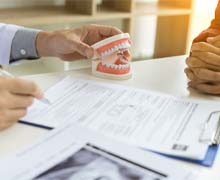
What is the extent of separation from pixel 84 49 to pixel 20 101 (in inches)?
12.2

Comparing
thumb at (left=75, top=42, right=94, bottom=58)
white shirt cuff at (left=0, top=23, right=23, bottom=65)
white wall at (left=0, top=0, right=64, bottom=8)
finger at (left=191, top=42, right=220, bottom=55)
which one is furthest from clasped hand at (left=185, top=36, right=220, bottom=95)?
white wall at (left=0, top=0, right=64, bottom=8)

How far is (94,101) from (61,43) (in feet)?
0.87

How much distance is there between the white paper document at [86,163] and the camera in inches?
21.1

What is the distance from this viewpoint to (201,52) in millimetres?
938

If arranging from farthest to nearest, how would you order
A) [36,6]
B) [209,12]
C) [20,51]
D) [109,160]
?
[209,12] < [36,6] < [20,51] < [109,160]

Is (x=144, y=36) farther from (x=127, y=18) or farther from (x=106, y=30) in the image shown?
(x=106, y=30)

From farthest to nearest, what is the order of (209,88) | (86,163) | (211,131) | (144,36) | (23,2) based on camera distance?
1. (144,36)
2. (23,2)
3. (209,88)
4. (211,131)
5. (86,163)

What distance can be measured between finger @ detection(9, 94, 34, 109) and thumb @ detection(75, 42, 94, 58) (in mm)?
277

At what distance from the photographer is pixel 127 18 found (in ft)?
7.06

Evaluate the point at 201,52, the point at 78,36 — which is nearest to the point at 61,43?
the point at 78,36

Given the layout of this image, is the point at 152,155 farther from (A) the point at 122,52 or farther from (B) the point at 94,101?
(A) the point at 122,52

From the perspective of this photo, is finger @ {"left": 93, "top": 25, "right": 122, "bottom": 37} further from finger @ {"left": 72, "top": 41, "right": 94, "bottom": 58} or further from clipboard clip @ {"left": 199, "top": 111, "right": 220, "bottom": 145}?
clipboard clip @ {"left": 199, "top": 111, "right": 220, "bottom": 145}

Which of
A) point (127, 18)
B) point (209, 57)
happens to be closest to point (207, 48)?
point (209, 57)

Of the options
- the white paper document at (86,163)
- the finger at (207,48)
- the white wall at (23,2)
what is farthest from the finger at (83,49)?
the white wall at (23,2)
